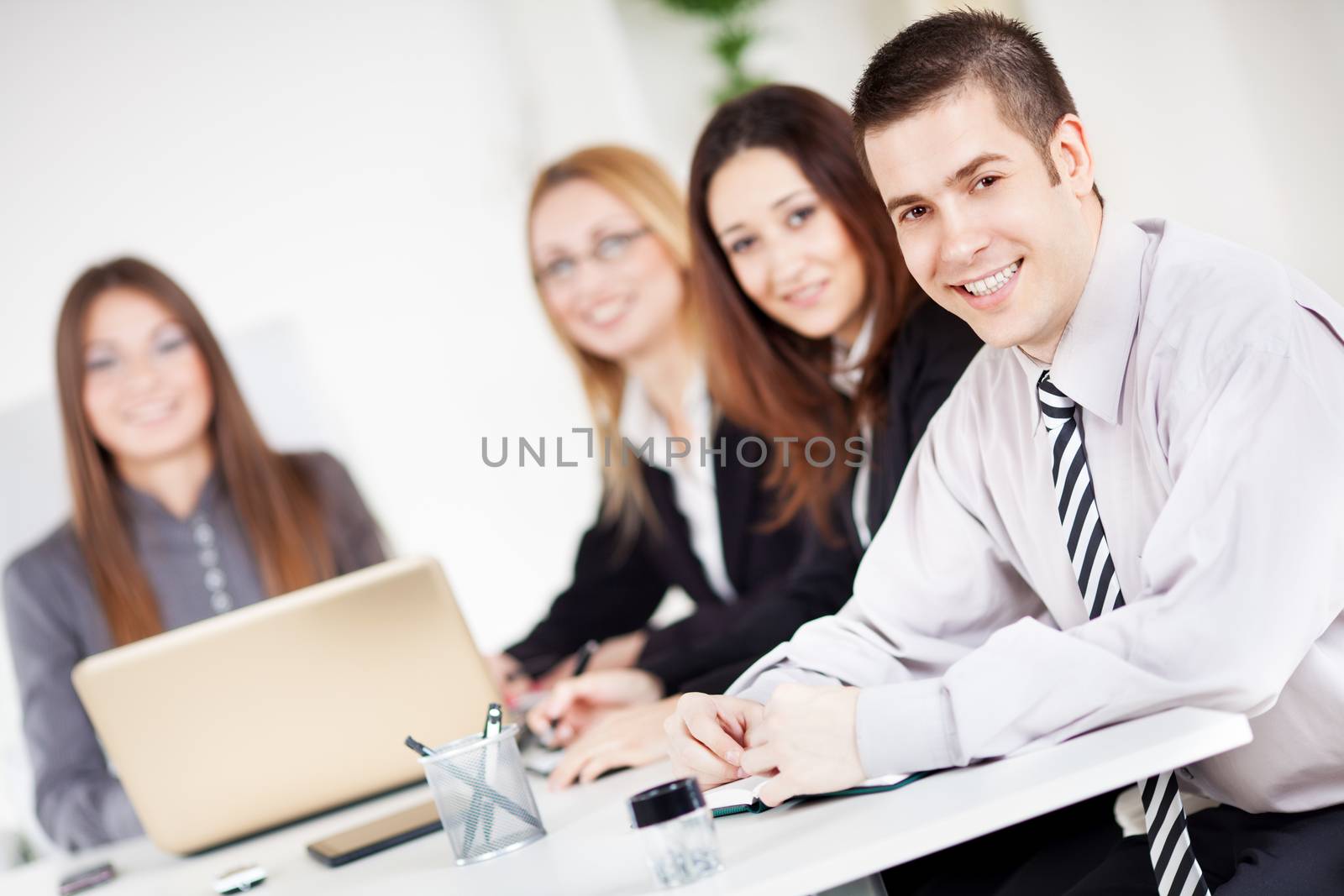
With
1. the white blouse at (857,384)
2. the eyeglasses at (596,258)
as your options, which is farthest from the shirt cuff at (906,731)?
the eyeglasses at (596,258)

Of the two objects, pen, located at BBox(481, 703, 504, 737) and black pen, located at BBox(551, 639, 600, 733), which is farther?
black pen, located at BBox(551, 639, 600, 733)

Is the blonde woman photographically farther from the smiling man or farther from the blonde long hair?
the smiling man

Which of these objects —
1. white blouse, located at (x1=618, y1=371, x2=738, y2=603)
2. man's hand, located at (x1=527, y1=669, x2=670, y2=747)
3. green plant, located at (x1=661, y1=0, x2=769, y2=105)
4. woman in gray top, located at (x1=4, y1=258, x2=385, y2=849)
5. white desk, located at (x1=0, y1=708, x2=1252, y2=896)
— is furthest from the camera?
green plant, located at (x1=661, y1=0, x2=769, y2=105)

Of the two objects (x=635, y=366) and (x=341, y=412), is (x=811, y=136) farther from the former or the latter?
(x=341, y=412)

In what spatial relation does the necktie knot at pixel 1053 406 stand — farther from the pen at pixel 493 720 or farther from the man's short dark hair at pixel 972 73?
the pen at pixel 493 720

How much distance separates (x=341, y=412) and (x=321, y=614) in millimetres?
1891

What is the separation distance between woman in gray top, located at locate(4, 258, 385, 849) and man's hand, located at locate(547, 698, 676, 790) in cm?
178

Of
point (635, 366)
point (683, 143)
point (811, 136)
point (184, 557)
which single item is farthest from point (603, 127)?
point (184, 557)

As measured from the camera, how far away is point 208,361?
11.0 ft

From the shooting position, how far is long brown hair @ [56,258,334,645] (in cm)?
321

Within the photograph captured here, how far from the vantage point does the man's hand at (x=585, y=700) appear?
77.3 inches

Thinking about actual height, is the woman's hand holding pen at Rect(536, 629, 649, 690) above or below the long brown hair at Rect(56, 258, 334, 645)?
below

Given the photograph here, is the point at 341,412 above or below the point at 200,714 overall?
above

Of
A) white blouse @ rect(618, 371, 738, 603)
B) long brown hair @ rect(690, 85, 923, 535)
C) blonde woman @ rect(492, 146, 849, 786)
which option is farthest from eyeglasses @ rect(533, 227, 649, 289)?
long brown hair @ rect(690, 85, 923, 535)
